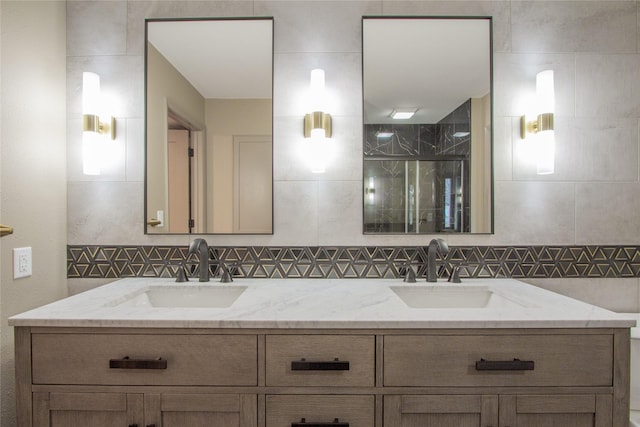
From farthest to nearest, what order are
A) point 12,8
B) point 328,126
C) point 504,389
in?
point 328,126 → point 12,8 → point 504,389

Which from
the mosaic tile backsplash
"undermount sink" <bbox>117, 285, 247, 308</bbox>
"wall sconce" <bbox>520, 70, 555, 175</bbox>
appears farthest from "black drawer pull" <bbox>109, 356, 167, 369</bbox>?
"wall sconce" <bbox>520, 70, 555, 175</bbox>

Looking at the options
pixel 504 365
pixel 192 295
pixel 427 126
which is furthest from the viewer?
pixel 427 126

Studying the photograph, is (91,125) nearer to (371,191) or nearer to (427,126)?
(371,191)

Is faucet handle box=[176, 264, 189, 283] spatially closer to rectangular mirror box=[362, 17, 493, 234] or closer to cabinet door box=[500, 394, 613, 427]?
rectangular mirror box=[362, 17, 493, 234]

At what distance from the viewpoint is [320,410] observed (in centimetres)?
102

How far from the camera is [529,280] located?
162cm

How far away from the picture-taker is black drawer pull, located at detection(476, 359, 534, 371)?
3.30ft

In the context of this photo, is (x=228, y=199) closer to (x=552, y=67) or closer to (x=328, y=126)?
(x=328, y=126)

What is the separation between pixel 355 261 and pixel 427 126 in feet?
2.39

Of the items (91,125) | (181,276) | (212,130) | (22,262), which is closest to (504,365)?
(181,276)

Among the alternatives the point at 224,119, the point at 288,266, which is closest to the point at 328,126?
the point at 224,119

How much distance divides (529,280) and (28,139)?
90.6 inches

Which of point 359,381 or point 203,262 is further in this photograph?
point 203,262

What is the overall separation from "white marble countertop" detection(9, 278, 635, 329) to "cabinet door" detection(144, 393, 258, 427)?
220 mm
